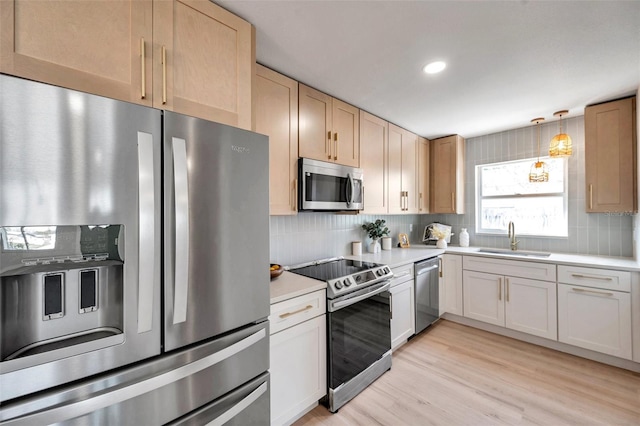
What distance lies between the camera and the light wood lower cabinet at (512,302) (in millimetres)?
2588

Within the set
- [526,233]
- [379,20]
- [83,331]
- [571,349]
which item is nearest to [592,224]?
[526,233]

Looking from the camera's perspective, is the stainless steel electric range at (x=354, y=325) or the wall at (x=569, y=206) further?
the wall at (x=569, y=206)

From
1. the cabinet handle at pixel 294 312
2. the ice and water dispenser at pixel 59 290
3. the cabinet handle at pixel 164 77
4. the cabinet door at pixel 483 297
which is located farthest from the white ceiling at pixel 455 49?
the cabinet door at pixel 483 297

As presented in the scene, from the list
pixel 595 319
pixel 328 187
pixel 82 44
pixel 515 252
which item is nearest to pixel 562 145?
pixel 515 252

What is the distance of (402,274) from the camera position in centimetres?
253

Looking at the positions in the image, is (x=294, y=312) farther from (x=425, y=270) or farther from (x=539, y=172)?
(x=539, y=172)

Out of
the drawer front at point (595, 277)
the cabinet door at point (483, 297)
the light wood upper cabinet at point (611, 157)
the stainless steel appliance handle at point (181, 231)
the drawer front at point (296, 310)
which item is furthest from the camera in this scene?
the cabinet door at point (483, 297)

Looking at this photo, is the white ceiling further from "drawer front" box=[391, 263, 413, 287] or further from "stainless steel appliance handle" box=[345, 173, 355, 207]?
"drawer front" box=[391, 263, 413, 287]

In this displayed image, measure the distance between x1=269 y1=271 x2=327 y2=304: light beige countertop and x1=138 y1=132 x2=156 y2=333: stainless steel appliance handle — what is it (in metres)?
0.67

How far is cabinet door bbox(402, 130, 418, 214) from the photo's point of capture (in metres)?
3.22

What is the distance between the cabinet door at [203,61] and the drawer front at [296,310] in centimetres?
105

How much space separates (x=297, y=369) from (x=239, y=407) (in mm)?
513

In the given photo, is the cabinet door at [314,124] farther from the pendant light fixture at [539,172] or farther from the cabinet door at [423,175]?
the pendant light fixture at [539,172]

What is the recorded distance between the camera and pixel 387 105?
250 cm
